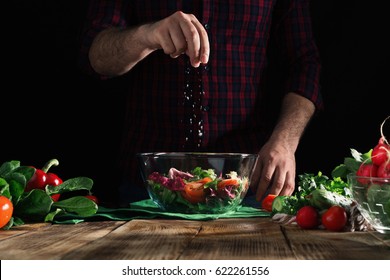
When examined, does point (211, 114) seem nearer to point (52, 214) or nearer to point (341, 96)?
point (341, 96)

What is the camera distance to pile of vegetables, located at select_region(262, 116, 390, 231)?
1.30m

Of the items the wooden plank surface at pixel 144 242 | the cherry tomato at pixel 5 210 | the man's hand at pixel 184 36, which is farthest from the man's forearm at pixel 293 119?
the cherry tomato at pixel 5 210

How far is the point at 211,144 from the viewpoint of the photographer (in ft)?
7.82

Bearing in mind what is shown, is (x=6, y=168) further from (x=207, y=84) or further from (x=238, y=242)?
(x=207, y=84)

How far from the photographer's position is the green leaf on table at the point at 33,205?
149 cm

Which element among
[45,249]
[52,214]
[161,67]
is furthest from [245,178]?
[161,67]

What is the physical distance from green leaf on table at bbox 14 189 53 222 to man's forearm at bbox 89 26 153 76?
2.36ft

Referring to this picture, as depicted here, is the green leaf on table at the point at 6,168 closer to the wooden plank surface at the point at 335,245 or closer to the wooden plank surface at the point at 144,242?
the wooden plank surface at the point at 144,242

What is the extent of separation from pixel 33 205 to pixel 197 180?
37 centimetres

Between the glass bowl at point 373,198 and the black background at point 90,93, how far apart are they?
5.26 ft

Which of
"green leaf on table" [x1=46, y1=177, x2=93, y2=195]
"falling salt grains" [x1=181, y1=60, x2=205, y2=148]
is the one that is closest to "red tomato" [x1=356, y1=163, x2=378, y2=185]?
"green leaf on table" [x1=46, y1=177, x2=93, y2=195]

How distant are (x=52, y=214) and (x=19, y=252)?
379 millimetres

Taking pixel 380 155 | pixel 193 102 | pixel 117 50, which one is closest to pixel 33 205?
pixel 380 155

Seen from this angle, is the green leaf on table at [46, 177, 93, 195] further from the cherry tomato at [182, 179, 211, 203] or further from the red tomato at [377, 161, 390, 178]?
the red tomato at [377, 161, 390, 178]
